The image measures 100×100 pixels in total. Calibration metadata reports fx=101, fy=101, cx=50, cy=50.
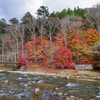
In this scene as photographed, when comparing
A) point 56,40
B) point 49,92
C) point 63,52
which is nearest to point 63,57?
point 63,52

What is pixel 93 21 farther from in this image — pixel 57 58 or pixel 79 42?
pixel 57 58

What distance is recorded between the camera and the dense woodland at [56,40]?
20.1 metres

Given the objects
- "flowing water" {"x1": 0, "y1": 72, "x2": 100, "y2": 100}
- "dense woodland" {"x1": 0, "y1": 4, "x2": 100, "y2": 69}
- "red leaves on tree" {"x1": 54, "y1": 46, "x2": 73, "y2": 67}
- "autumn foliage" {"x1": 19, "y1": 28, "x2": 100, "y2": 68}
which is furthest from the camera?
"dense woodland" {"x1": 0, "y1": 4, "x2": 100, "y2": 69}

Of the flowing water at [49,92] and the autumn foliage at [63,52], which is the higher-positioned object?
the autumn foliage at [63,52]

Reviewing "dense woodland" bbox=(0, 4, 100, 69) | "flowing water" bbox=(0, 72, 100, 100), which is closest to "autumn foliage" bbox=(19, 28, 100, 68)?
"dense woodland" bbox=(0, 4, 100, 69)

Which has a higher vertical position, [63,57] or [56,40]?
[56,40]

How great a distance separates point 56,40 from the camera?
26.2 m

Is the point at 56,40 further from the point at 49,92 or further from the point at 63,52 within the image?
the point at 49,92

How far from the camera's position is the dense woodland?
20125 millimetres

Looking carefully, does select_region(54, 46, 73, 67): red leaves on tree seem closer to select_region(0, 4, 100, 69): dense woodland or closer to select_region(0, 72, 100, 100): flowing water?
select_region(0, 4, 100, 69): dense woodland

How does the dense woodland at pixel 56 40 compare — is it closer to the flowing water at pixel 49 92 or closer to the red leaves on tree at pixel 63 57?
the red leaves on tree at pixel 63 57

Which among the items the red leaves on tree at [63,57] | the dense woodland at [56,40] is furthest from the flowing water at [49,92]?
the dense woodland at [56,40]

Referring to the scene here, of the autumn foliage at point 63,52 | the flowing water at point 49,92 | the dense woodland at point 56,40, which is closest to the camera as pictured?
the flowing water at point 49,92

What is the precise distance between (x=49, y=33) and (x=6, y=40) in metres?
14.9
